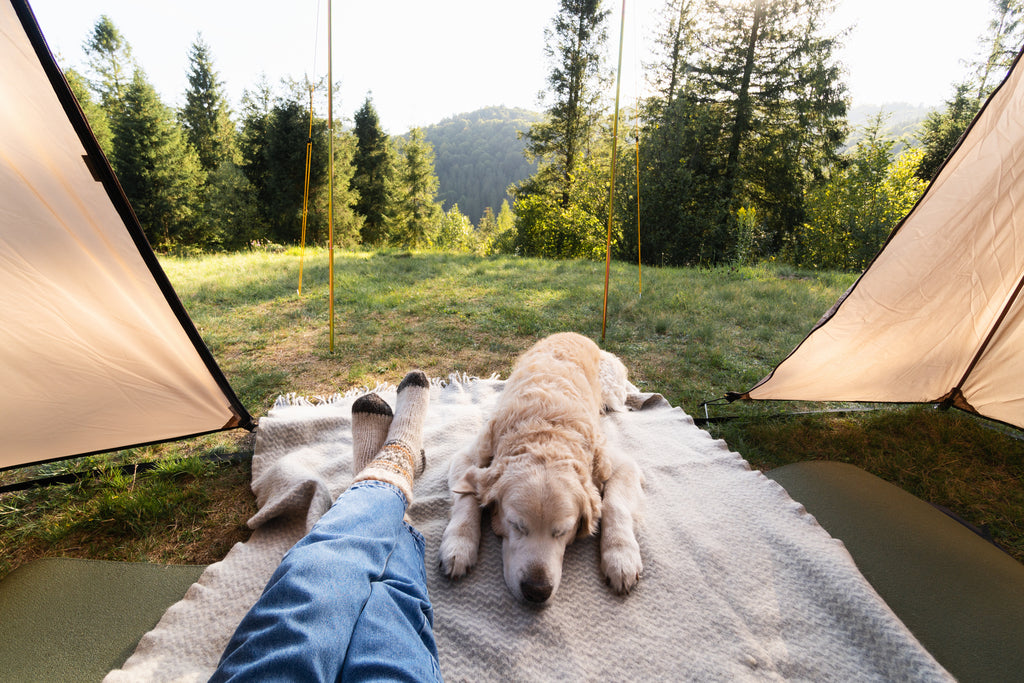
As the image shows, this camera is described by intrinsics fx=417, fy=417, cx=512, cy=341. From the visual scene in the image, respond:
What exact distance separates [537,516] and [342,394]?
2912 mm

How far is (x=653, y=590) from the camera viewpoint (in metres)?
2.12

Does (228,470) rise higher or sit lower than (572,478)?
lower

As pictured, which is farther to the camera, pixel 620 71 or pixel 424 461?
pixel 620 71

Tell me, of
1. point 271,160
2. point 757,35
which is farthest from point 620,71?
point 271,160

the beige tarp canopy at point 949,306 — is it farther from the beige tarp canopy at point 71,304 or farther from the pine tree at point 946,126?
the pine tree at point 946,126

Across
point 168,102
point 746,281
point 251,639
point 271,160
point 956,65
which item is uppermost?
point 956,65

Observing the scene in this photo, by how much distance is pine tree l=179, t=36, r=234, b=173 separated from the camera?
27500 mm

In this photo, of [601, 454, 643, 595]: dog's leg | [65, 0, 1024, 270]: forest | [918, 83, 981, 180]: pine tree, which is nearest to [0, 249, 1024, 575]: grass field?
[601, 454, 643, 595]: dog's leg

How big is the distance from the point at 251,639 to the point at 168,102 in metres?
32.8

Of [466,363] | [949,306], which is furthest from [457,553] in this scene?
[949,306]

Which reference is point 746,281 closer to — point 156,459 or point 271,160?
point 156,459

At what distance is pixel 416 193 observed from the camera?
3183 centimetres

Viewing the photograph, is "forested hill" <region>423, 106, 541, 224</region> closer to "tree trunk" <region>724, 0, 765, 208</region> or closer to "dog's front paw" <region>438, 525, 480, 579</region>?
"tree trunk" <region>724, 0, 765, 208</region>

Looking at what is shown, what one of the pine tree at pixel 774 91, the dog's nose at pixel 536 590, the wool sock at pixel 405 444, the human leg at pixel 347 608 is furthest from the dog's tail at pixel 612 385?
the pine tree at pixel 774 91
